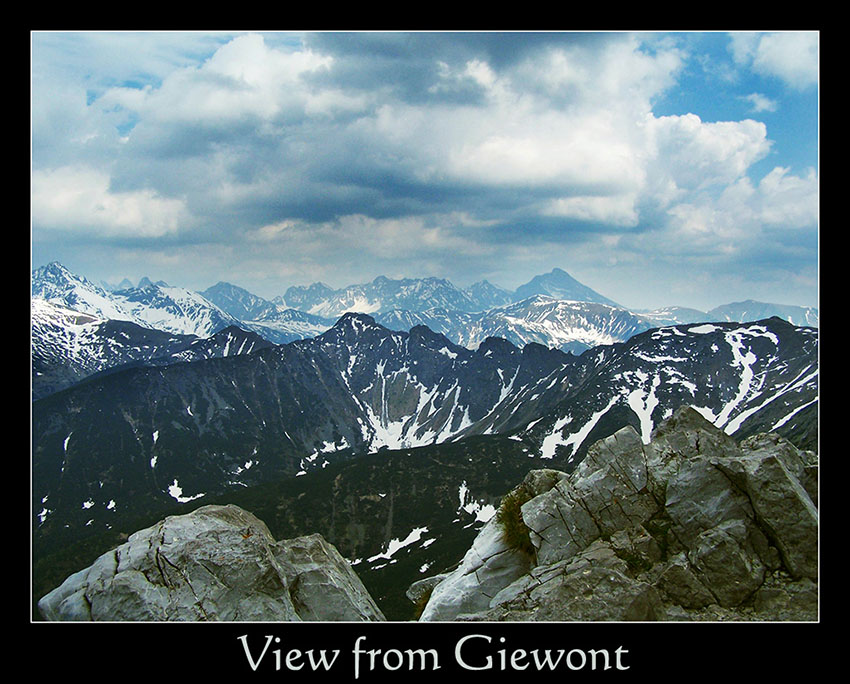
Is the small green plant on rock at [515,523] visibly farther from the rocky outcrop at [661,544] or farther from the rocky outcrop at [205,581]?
the rocky outcrop at [205,581]

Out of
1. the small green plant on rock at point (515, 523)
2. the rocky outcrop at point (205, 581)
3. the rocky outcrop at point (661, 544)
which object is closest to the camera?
the rocky outcrop at point (661, 544)

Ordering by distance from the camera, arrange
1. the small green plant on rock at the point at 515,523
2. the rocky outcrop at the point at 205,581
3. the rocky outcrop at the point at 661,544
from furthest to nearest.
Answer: the small green plant on rock at the point at 515,523, the rocky outcrop at the point at 205,581, the rocky outcrop at the point at 661,544

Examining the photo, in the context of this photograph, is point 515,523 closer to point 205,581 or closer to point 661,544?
point 661,544

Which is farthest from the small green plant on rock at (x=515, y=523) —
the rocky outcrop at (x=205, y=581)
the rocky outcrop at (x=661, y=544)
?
the rocky outcrop at (x=205, y=581)

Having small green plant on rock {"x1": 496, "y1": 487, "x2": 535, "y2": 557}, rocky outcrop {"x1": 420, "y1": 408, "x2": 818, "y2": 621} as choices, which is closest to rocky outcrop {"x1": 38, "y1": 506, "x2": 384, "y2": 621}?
rocky outcrop {"x1": 420, "y1": 408, "x2": 818, "y2": 621}

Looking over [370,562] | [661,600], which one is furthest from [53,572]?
[661,600]

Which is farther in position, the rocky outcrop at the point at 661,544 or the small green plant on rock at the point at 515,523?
the small green plant on rock at the point at 515,523

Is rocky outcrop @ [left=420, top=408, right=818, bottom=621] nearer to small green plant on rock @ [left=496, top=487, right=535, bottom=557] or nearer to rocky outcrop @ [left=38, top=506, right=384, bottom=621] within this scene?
small green plant on rock @ [left=496, top=487, right=535, bottom=557]
